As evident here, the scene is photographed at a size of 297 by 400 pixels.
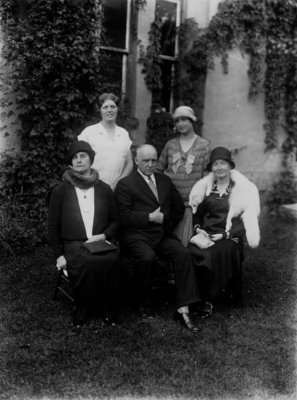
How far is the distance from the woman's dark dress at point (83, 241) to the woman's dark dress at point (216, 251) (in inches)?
31.4

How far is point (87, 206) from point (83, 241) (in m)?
0.32

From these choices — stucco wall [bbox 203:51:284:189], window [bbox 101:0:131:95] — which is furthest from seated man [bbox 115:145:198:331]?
stucco wall [bbox 203:51:284:189]

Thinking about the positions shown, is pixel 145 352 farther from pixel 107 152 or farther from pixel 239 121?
pixel 239 121

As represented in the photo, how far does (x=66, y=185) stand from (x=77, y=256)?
68 centimetres

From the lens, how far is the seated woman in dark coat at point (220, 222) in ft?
13.9

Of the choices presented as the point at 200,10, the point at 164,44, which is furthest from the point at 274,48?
the point at 164,44

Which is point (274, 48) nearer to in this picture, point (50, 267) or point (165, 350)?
point (50, 267)

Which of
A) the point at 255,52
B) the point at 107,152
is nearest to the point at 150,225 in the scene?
the point at 107,152

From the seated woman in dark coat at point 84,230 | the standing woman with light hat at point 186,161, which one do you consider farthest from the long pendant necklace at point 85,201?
the standing woman with light hat at point 186,161

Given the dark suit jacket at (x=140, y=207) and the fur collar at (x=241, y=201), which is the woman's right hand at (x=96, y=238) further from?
the fur collar at (x=241, y=201)

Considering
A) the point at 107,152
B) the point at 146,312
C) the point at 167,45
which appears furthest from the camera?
the point at 167,45

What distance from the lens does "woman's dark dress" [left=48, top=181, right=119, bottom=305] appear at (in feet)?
12.8

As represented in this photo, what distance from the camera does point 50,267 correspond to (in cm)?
537

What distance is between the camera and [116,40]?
7.31 meters
